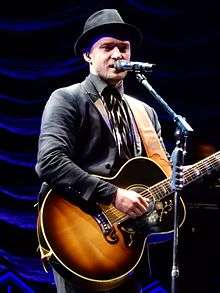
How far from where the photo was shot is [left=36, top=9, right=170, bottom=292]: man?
2.72 m

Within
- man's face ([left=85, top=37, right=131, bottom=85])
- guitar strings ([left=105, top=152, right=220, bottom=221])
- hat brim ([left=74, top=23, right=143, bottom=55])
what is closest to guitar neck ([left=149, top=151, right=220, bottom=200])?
guitar strings ([left=105, top=152, right=220, bottom=221])

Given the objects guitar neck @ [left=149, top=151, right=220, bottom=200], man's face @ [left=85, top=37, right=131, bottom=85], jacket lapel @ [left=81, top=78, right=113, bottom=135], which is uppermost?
man's face @ [left=85, top=37, right=131, bottom=85]

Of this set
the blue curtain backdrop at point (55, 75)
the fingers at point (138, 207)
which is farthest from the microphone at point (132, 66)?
the blue curtain backdrop at point (55, 75)

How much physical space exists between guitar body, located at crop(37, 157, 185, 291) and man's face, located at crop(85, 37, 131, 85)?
1.62 feet

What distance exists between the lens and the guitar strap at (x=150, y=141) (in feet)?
10.3

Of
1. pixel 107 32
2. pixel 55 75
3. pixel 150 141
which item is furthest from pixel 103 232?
pixel 55 75

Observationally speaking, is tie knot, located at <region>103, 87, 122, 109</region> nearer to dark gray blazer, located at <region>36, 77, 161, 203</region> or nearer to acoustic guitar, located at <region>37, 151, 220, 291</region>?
dark gray blazer, located at <region>36, 77, 161, 203</region>

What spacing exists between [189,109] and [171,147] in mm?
344

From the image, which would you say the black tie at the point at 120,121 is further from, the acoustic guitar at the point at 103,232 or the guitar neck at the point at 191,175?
the guitar neck at the point at 191,175

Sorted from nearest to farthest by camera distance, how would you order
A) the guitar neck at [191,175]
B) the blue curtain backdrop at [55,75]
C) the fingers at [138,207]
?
1. the fingers at [138,207]
2. the guitar neck at [191,175]
3. the blue curtain backdrop at [55,75]

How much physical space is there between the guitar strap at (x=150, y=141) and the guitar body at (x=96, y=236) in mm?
200

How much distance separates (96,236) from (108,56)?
1.01 meters

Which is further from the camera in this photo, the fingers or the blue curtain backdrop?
the blue curtain backdrop

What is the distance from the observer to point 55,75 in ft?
14.9
